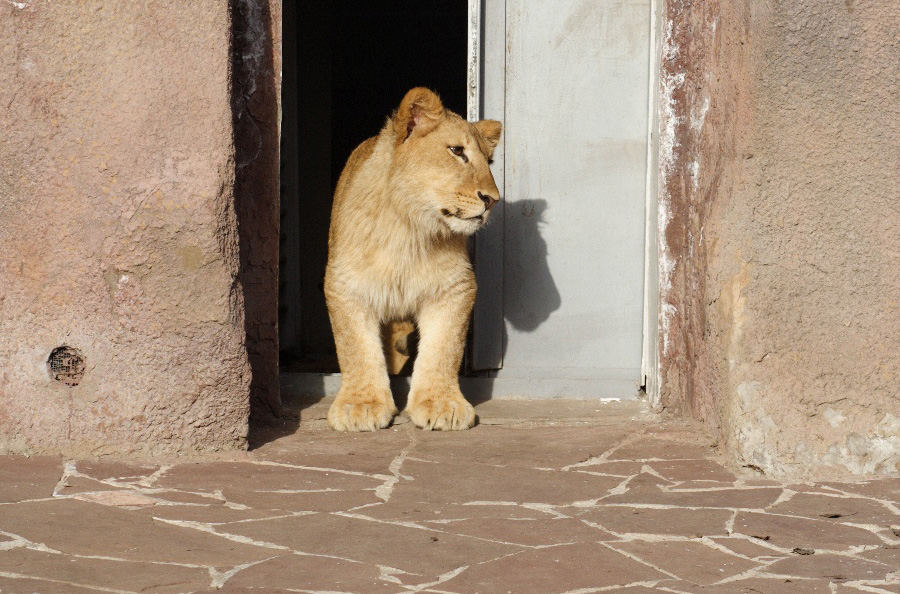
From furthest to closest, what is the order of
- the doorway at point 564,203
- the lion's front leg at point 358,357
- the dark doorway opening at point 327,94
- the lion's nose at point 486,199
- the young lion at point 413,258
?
the dark doorway opening at point 327,94 → the doorway at point 564,203 → the lion's front leg at point 358,357 → the young lion at point 413,258 → the lion's nose at point 486,199

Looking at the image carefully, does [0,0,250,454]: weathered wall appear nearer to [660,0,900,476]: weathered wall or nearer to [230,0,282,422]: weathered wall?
[230,0,282,422]: weathered wall

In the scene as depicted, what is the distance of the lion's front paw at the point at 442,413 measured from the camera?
5148 mm

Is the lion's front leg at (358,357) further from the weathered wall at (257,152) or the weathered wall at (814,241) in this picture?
the weathered wall at (814,241)

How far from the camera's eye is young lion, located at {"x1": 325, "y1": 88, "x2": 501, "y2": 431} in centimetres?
510

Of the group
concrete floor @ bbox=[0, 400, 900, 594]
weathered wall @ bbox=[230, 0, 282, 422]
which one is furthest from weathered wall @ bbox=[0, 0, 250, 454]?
weathered wall @ bbox=[230, 0, 282, 422]

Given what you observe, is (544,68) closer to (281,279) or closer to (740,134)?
(740,134)

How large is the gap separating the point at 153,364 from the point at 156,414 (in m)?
0.19

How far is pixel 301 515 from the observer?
371cm

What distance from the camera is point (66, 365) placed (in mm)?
4402

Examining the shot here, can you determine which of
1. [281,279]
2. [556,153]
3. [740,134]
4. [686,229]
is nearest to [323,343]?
[281,279]

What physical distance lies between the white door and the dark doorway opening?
1.52m

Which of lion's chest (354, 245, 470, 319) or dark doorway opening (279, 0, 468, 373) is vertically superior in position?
dark doorway opening (279, 0, 468, 373)

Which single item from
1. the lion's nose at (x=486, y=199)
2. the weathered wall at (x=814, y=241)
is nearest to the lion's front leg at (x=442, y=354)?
the lion's nose at (x=486, y=199)

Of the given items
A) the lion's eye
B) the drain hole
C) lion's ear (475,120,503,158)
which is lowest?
the drain hole
